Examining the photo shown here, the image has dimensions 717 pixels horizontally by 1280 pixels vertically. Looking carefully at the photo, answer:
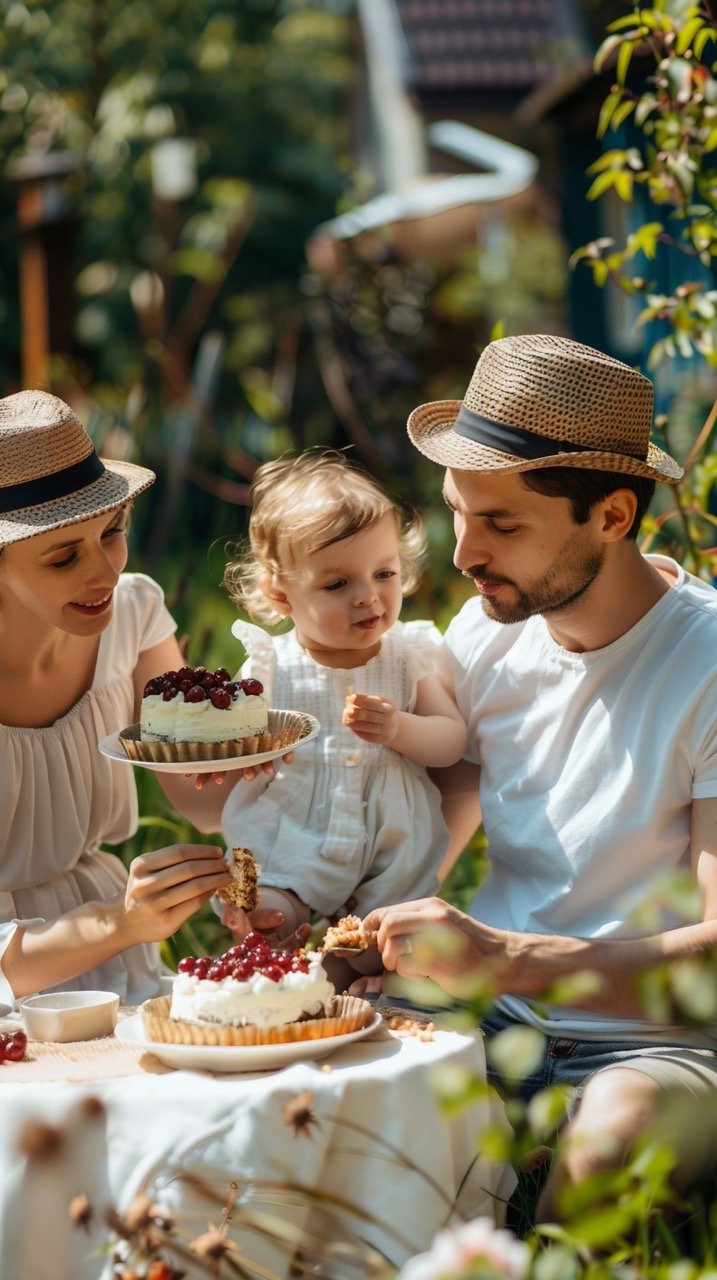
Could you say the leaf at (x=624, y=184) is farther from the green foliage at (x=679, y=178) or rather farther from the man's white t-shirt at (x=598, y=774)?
the man's white t-shirt at (x=598, y=774)

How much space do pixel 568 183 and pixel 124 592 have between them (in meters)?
8.66

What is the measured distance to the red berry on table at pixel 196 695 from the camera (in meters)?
3.28

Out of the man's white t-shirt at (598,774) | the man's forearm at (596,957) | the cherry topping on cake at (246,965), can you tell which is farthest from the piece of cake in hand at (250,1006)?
the man's white t-shirt at (598,774)

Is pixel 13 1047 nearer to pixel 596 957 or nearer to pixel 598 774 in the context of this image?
pixel 596 957

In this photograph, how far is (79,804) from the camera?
3.83 meters

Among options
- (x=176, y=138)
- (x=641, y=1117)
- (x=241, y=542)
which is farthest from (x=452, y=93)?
(x=641, y=1117)

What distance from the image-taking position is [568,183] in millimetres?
11625

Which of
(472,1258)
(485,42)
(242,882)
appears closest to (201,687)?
(242,882)

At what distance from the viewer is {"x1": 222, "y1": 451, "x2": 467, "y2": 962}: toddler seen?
143 inches

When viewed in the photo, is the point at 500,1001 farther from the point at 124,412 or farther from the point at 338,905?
the point at 124,412

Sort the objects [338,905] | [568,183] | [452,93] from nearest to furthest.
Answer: [338,905], [568,183], [452,93]

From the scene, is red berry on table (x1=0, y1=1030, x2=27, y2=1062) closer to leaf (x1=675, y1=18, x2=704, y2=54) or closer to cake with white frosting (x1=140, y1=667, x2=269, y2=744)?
cake with white frosting (x1=140, y1=667, x2=269, y2=744)

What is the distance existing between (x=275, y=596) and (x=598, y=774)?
36.7 inches

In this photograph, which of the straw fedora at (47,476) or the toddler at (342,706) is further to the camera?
the toddler at (342,706)
